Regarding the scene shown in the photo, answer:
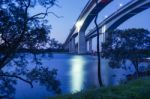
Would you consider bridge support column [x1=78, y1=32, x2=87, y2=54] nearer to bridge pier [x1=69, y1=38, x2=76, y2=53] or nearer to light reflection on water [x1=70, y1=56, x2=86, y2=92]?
bridge pier [x1=69, y1=38, x2=76, y2=53]

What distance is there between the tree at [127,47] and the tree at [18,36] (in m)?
17.8

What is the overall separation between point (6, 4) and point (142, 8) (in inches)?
1784

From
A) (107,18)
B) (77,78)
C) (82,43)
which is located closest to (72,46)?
(82,43)

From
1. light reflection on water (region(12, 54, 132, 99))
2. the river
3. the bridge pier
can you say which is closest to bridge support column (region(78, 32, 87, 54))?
the bridge pier

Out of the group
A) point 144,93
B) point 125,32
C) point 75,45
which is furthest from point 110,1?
point 144,93

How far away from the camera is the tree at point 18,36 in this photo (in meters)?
9.53

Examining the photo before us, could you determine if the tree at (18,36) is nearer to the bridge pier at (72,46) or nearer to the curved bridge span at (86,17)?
the curved bridge span at (86,17)

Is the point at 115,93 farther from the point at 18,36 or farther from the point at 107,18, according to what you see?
the point at 107,18

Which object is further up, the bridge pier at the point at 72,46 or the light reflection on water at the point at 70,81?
the bridge pier at the point at 72,46

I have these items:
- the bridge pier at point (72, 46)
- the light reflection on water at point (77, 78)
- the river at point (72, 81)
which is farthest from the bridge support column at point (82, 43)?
the river at point (72, 81)

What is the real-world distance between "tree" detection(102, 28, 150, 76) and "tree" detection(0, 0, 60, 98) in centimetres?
1783

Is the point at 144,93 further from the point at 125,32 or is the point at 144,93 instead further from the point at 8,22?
the point at 125,32

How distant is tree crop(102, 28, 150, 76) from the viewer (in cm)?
2808

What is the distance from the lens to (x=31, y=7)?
1026 cm
